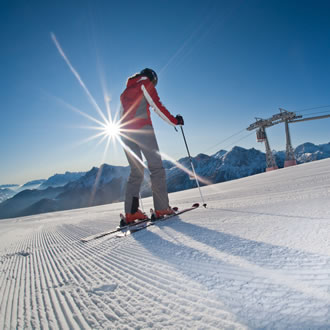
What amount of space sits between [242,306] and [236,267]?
29 centimetres

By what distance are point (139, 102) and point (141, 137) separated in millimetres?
554

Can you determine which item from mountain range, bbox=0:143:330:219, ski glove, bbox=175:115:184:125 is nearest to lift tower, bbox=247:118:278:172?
ski glove, bbox=175:115:184:125

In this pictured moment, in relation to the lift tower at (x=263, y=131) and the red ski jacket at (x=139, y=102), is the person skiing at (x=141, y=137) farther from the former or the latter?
the lift tower at (x=263, y=131)

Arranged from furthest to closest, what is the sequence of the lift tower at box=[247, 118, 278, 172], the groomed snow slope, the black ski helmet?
1. the lift tower at box=[247, 118, 278, 172]
2. the black ski helmet
3. the groomed snow slope

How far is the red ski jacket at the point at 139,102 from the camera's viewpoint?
9.57 feet

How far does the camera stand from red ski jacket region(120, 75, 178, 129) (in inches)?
115

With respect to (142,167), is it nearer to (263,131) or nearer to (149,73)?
(149,73)

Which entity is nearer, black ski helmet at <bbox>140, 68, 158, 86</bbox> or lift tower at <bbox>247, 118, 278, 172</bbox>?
black ski helmet at <bbox>140, 68, 158, 86</bbox>

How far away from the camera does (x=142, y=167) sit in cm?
311

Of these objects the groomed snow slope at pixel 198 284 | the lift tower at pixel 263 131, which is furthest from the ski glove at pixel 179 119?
the lift tower at pixel 263 131

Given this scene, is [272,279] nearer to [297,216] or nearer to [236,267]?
[236,267]

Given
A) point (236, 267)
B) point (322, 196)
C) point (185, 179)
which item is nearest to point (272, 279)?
point (236, 267)

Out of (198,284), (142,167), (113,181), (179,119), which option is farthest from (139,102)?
(113,181)

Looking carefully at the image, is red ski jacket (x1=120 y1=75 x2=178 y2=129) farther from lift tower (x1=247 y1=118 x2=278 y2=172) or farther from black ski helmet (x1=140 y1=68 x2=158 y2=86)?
lift tower (x1=247 y1=118 x2=278 y2=172)
